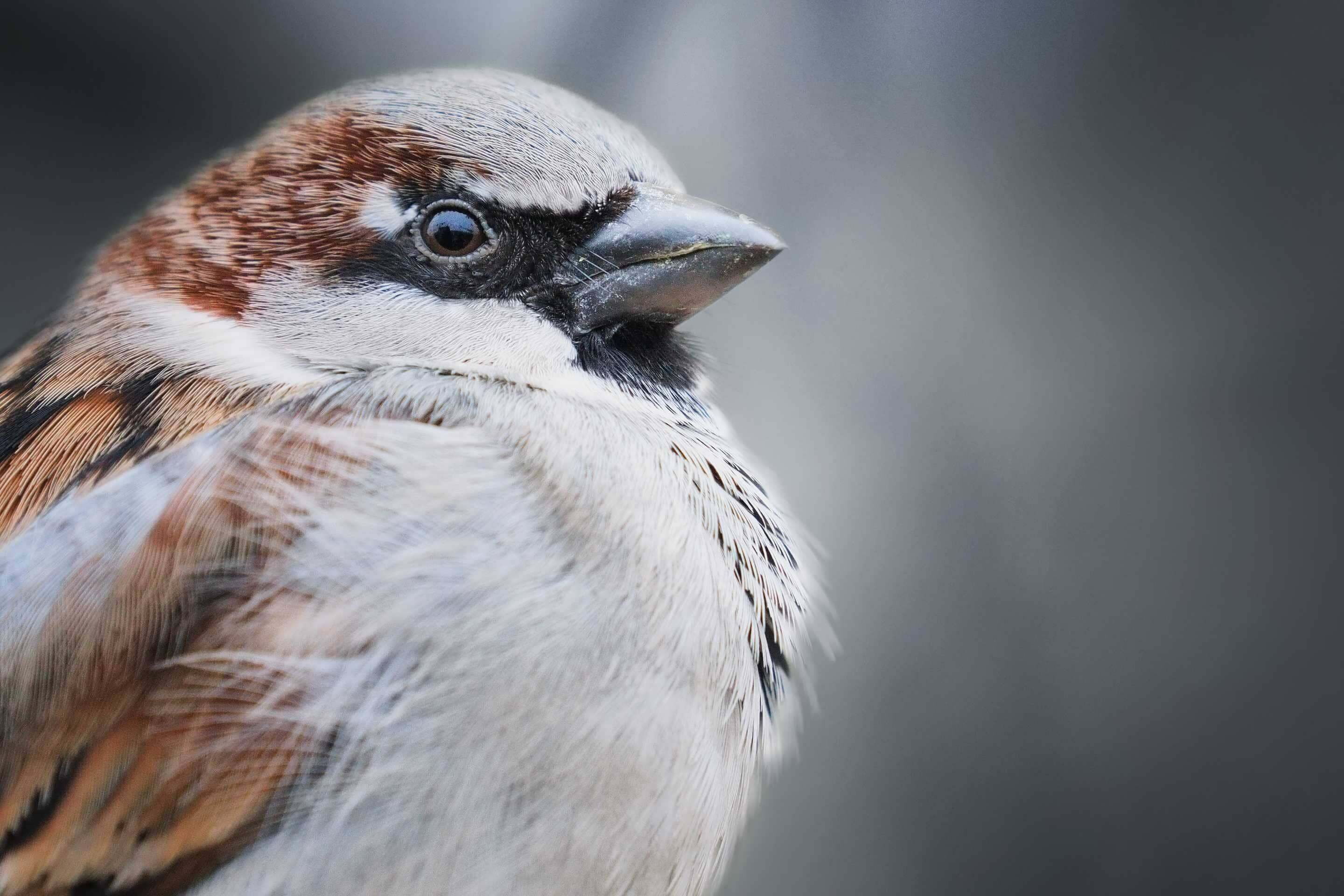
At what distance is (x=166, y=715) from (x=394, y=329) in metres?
0.24

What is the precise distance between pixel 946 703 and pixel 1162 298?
406 millimetres

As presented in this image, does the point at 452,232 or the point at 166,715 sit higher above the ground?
the point at 452,232

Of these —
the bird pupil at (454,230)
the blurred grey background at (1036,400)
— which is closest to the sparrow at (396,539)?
the bird pupil at (454,230)

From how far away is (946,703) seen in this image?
723 mm

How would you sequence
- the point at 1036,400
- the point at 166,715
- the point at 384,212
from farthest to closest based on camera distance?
the point at 1036,400 < the point at 384,212 < the point at 166,715

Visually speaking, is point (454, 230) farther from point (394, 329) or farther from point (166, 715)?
point (166, 715)

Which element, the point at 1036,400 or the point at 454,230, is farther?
the point at 1036,400

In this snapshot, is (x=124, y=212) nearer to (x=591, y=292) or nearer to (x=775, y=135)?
(x=591, y=292)

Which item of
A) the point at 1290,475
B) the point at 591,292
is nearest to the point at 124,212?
the point at 591,292

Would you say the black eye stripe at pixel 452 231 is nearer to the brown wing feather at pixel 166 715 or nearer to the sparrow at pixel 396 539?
the sparrow at pixel 396 539

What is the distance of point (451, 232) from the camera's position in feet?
1.68

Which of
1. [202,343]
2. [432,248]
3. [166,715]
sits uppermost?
[432,248]

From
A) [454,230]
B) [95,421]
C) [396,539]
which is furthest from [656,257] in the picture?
[95,421]

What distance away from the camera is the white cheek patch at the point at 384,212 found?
0.50 m
